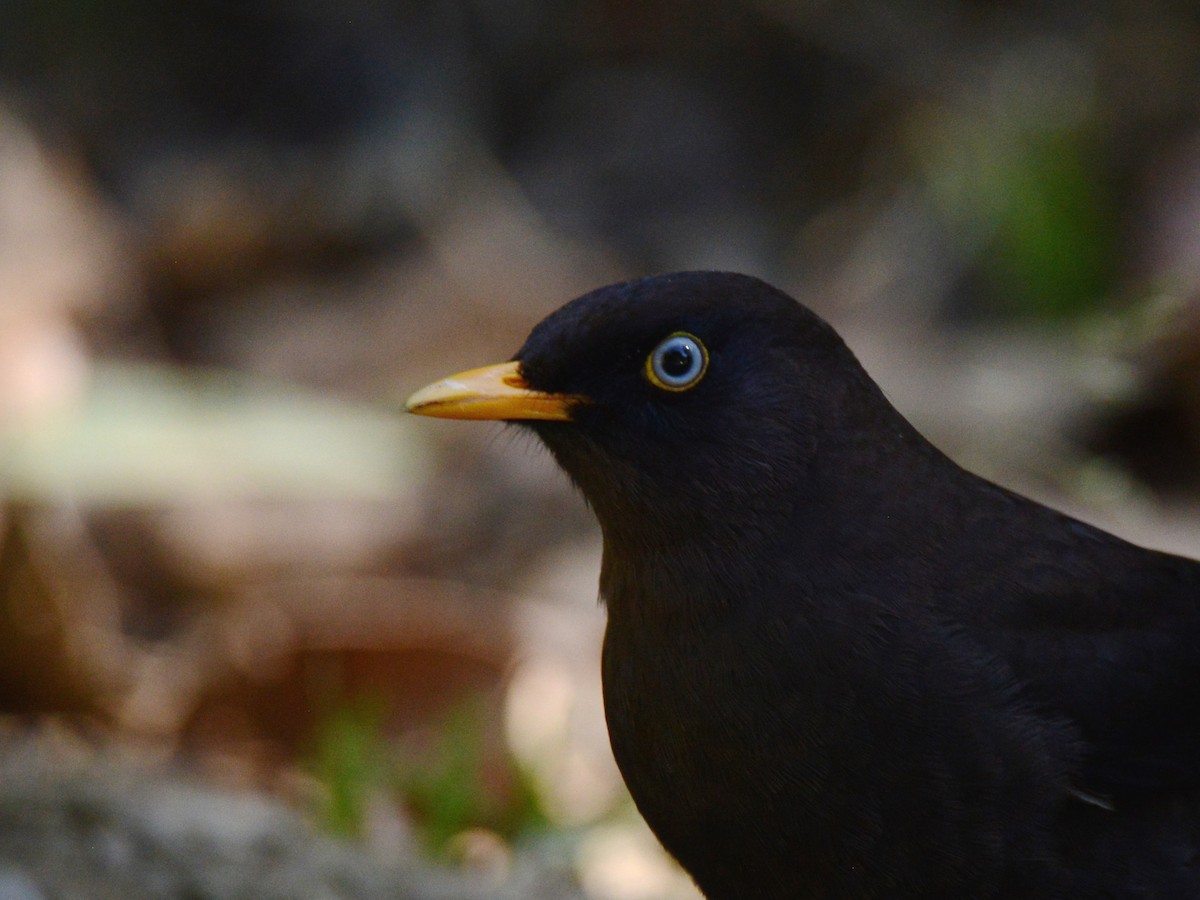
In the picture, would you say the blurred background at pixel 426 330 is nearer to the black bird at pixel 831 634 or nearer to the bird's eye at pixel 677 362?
the black bird at pixel 831 634

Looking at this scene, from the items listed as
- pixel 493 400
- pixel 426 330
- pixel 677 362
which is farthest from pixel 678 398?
pixel 426 330

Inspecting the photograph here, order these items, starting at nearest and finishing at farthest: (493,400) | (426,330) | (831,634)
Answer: (831,634), (493,400), (426,330)

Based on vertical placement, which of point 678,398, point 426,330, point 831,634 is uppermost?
point 426,330

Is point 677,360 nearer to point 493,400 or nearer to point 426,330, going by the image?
point 493,400

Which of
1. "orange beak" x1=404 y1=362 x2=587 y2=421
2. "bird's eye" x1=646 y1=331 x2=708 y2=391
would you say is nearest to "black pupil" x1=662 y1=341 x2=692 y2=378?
"bird's eye" x1=646 y1=331 x2=708 y2=391

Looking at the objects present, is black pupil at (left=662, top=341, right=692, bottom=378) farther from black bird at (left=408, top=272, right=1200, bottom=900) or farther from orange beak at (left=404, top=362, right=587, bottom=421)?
orange beak at (left=404, top=362, right=587, bottom=421)

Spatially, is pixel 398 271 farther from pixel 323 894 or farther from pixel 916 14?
pixel 323 894

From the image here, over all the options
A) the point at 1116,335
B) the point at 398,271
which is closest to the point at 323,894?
the point at 1116,335
